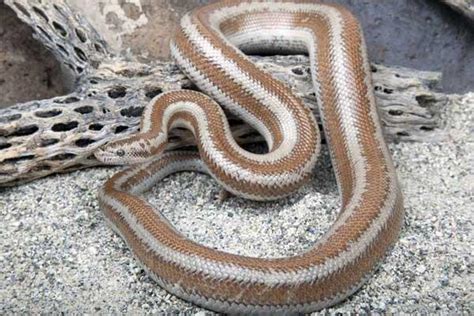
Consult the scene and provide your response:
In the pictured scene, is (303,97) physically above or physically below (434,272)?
above

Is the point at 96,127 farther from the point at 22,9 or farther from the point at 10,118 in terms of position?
the point at 22,9

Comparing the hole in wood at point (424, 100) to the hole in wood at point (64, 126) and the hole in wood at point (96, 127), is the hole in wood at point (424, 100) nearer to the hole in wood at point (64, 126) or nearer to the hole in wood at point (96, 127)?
the hole in wood at point (96, 127)

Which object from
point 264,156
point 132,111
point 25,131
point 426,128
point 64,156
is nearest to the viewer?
point 264,156

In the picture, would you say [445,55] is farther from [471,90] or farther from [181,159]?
[181,159]

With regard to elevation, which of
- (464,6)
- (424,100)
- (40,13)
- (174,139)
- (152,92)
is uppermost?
(40,13)

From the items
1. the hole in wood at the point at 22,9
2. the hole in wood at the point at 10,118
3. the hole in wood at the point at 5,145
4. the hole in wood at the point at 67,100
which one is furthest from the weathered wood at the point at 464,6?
the hole in wood at the point at 5,145

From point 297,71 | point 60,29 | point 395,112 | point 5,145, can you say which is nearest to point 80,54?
point 60,29

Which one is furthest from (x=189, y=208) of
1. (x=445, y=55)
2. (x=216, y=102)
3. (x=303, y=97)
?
(x=445, y=55)
